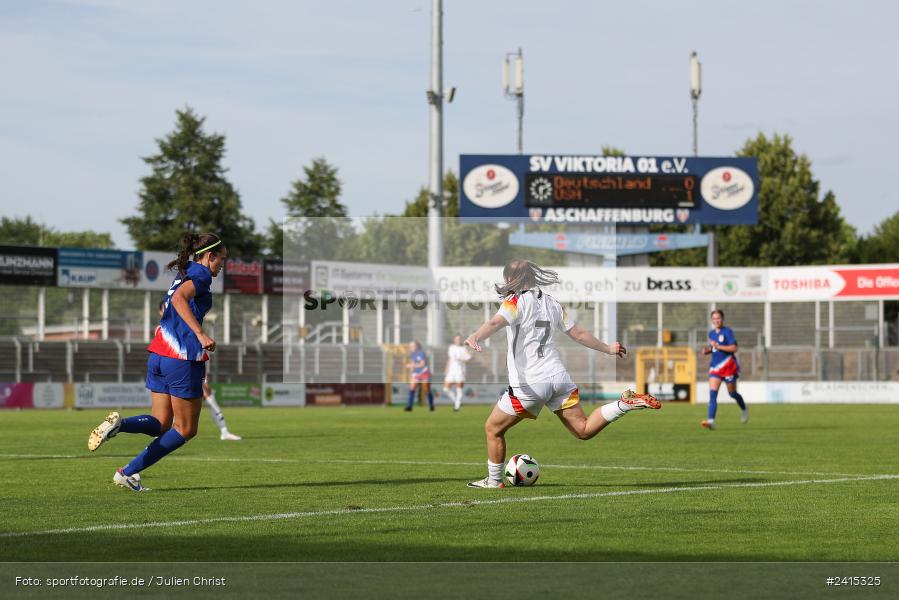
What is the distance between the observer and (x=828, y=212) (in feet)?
280

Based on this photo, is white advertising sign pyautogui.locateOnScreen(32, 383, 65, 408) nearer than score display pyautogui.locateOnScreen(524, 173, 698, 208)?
Yes

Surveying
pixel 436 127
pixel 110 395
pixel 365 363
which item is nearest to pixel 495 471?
pixel 110 395

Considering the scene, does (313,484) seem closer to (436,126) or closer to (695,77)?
(436,126)

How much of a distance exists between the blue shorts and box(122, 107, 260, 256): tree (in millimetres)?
84390

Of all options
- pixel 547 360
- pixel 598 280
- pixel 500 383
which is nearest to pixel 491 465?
pixel 547 360

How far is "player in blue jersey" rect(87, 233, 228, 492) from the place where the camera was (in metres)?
12.1

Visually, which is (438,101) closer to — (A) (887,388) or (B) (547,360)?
(A) (887,388)

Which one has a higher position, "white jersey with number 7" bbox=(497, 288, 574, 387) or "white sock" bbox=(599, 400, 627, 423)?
"white jersey with number 7" bbox=(497, 288, 574, 387)

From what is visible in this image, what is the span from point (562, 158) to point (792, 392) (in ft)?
51.2

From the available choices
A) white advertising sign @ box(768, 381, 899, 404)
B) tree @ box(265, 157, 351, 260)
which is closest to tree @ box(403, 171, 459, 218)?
tree @ box(265, 157, 351, 260)

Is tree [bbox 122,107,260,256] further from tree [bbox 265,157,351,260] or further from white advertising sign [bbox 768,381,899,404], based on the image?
white advertising sign [bbox 768,381,899,404]

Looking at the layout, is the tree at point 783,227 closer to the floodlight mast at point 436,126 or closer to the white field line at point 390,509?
the floodlight mast at point 436,126

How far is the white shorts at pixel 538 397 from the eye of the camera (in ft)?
40.7

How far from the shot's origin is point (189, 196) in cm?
9562
